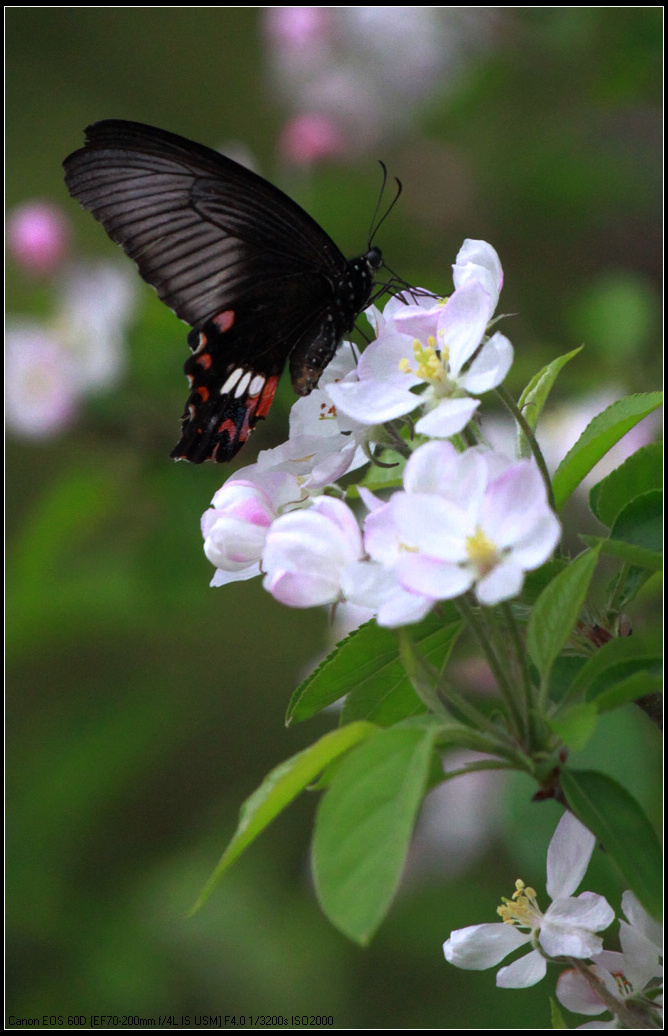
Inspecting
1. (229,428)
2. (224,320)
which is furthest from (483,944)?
(224,320)

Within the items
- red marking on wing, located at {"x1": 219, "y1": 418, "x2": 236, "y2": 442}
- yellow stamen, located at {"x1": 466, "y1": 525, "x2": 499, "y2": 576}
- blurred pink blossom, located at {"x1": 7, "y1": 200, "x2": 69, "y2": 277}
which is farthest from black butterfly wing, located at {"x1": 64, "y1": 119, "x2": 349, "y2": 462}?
blurred pink blossom, located at {"x1": 7, "y1": 200, "x2": 69, "y2": 277}

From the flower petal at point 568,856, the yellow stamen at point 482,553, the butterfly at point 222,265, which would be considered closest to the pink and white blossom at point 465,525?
the yellow stamen at point 482,553

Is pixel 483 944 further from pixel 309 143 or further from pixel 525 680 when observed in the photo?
pixel 309 143

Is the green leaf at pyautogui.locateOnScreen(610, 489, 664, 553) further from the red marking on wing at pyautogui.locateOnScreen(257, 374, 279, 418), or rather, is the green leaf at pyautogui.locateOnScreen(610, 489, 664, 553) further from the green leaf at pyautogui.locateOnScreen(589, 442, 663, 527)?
the red marking on wing at pyautogui.locateOnScreen(257, 374, 279, 418)

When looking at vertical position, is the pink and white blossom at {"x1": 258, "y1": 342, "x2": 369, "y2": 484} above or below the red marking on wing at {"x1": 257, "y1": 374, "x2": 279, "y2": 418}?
below

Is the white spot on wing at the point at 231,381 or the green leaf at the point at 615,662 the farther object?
the white spot on wing at the point at 231,381

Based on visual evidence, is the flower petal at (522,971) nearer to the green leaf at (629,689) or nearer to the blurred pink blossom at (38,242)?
the green leaf at (629,689)
